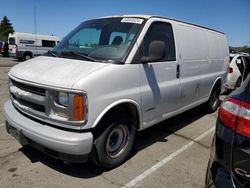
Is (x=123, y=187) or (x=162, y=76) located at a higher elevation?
(x=162, y=76)

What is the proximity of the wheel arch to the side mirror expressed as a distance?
65cm

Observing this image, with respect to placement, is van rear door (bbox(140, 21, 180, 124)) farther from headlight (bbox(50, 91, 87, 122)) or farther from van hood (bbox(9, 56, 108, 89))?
headlight (bbox(50, 91, 87, 122))

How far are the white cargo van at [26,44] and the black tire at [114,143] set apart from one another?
2245 cm

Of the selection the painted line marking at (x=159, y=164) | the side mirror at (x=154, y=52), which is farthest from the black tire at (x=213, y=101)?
the side mirror at (x=154, y=52)

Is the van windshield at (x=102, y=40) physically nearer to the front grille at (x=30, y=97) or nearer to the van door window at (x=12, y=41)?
the front grille at (x=30, y=97)

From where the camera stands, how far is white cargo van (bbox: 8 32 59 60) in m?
23.4

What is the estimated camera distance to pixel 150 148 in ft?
14.2

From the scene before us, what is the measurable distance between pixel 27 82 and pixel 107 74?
1048 millimetres

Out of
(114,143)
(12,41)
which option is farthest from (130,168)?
(12,41)

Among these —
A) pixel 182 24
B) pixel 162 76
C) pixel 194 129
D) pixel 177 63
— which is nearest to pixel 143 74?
pixel 162 76

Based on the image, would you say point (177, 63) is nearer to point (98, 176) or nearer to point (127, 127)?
point (127, 127)

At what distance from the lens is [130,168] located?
3613 mm

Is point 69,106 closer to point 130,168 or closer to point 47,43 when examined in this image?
point 130,168

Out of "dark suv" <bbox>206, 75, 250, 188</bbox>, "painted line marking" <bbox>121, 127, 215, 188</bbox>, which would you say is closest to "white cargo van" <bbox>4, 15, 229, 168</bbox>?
"painted line marking" <bbox>121, 127, 215, 188</bbox>
